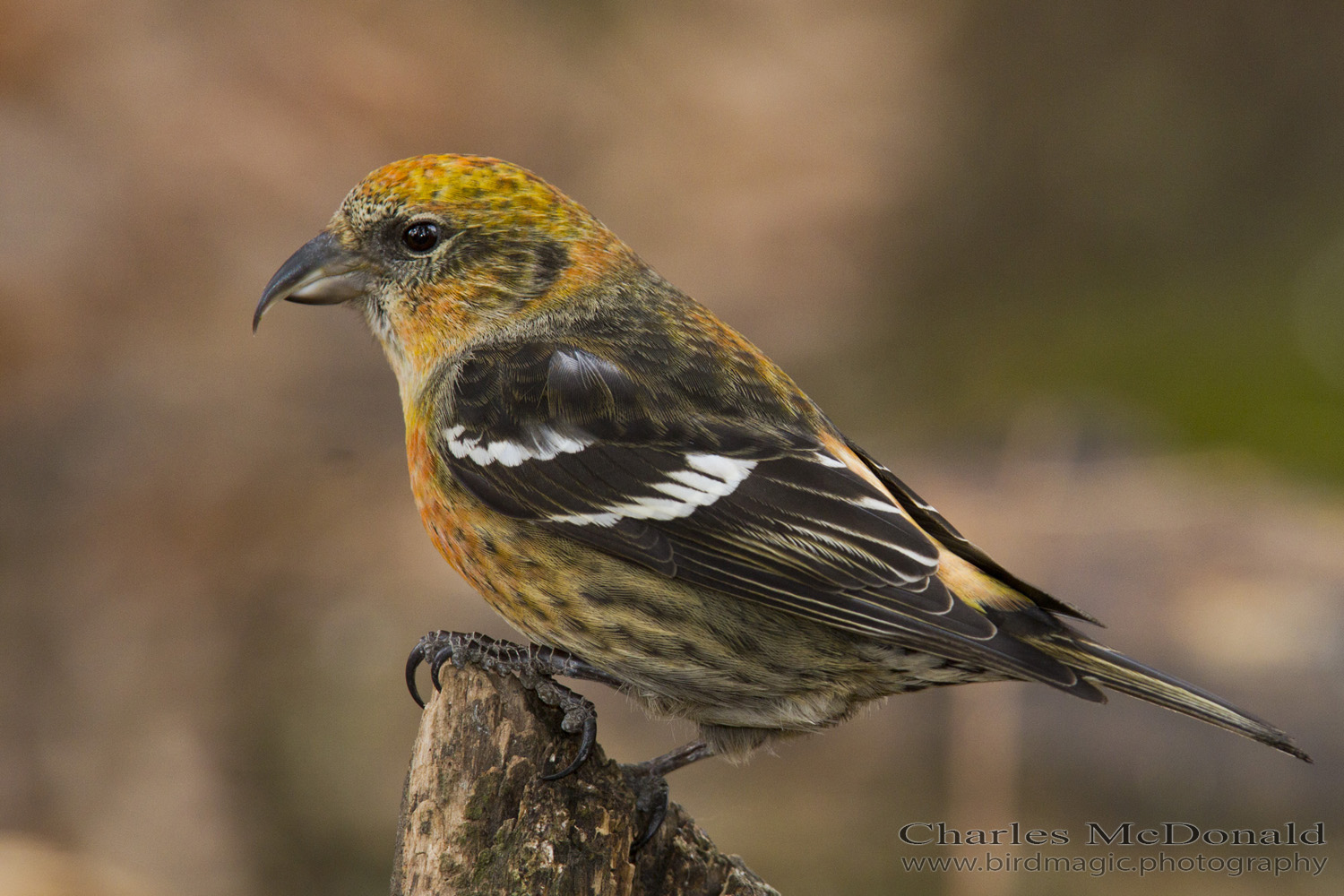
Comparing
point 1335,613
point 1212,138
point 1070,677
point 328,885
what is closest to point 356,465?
point 328,885

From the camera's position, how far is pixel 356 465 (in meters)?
9.83

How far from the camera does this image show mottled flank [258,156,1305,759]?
3404 millimetres

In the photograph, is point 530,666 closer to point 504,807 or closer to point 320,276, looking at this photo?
point 504,807

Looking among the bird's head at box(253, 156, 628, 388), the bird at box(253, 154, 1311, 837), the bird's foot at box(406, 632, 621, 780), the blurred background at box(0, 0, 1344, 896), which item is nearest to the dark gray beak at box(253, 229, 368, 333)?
the bird's head at box(253, 156, 628, 388)

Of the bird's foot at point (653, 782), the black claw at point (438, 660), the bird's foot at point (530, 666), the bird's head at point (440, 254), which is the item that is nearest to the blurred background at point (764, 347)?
the bird's foot at point (653, 782)

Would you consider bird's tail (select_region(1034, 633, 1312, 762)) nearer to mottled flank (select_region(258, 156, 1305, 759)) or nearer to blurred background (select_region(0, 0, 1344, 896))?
mottled flank (select_region(258, 156, 1305, 759))

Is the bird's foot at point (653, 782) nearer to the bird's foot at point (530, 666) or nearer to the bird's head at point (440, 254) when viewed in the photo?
the bird's foot at point (530, 666)

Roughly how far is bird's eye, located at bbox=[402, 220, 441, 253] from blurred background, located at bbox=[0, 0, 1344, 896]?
235 cm

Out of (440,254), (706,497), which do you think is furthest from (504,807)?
(440,254)

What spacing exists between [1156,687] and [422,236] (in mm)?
2675

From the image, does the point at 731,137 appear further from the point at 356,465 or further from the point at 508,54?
the point at 356,465

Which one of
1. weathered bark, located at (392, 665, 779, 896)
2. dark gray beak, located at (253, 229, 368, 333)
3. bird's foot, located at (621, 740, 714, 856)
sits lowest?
weathered bark, located at (392, 665, 779, 896)

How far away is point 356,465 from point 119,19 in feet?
12.8

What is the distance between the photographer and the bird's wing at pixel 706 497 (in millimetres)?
3355
